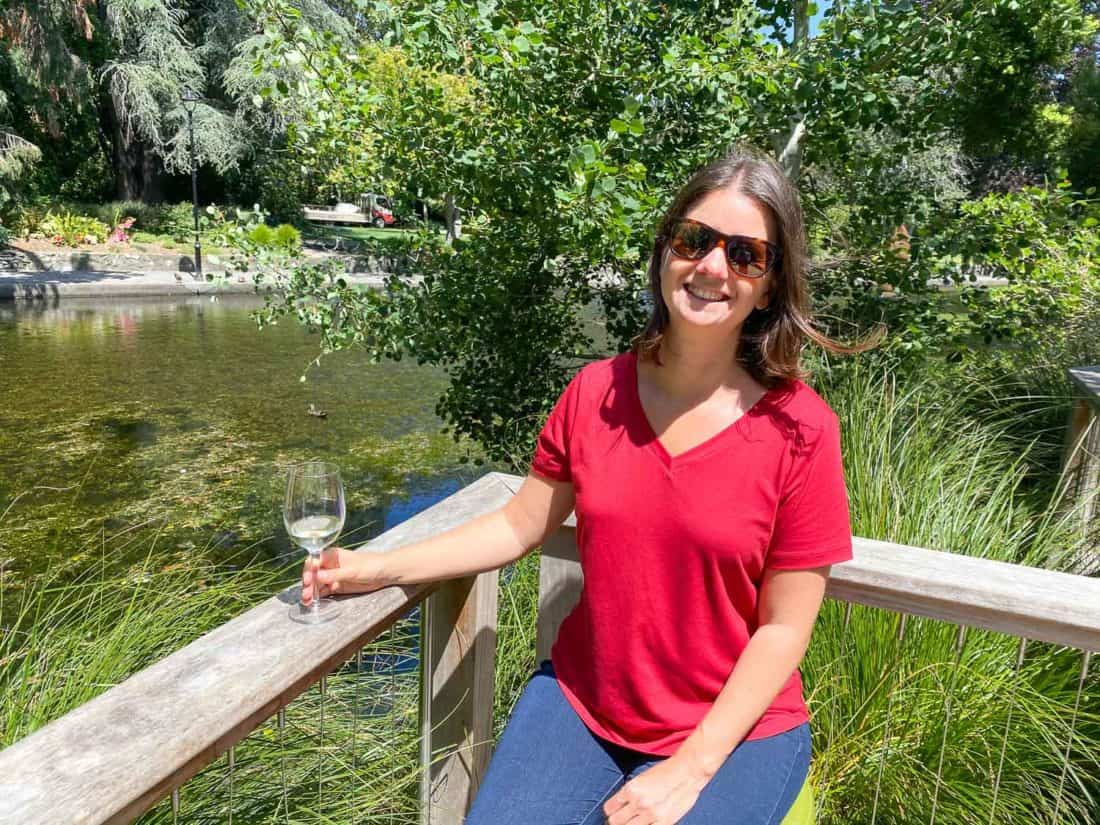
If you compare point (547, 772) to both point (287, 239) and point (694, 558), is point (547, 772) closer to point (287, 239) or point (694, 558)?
point (694, 558)

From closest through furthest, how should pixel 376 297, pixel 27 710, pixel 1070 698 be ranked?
pixel 27 710
pixel 1070 698
pixel 376 297

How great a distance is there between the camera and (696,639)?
1.55 meters

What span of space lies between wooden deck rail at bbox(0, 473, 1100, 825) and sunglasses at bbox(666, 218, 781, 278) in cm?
57

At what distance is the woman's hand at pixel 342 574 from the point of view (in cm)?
141

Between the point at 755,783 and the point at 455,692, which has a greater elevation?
the point at 755,783

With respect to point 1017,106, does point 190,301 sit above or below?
below

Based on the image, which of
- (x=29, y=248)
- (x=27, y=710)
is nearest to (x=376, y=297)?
(x=27, y=710)

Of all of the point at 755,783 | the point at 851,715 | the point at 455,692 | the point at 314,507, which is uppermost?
the point at 314,507

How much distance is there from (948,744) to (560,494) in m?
1.08

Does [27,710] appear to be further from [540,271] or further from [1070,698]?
[540,271]

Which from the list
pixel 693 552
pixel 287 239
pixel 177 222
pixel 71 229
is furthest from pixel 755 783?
pixel 177 222

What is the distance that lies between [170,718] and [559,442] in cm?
89

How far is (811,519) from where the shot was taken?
153 cm

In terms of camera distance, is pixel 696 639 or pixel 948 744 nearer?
pixel 696 639
